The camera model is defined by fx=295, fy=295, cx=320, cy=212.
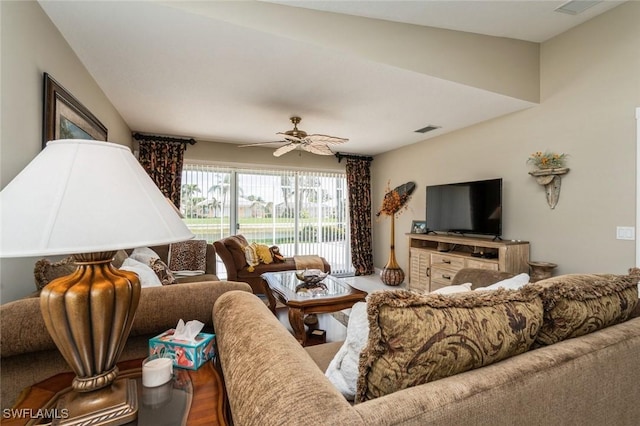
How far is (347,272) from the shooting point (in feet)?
19.8

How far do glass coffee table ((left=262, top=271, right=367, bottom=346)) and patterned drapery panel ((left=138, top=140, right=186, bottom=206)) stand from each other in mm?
2636

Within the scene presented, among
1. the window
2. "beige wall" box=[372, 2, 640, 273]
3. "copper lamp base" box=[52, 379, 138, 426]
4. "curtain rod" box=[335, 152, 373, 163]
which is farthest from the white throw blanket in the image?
"curtain rod" box=[335, 152, 373, 163]

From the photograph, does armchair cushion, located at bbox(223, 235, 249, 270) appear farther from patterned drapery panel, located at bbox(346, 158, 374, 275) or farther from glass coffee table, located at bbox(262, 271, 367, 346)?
patterned drapery panel, located at bbox(346, 158, 374, 275)

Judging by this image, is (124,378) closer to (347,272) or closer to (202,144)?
(202,144)

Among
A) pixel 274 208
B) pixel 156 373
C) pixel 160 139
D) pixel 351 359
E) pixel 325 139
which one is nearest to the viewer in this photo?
pixel 156 373

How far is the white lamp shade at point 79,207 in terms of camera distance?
0.64m

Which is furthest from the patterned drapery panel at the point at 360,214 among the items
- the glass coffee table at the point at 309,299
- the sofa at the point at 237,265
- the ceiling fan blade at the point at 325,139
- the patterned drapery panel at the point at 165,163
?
the patterned drapery panel at the point at 165,163

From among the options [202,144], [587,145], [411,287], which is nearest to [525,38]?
[587,145]

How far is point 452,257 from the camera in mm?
3785

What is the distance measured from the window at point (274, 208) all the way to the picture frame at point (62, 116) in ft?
8.69

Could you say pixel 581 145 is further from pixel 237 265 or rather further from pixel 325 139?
pixel 237 265

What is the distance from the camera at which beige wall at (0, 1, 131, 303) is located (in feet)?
4.33

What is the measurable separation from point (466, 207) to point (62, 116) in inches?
161

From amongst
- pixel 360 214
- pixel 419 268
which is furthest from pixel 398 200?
pixel 419 268
